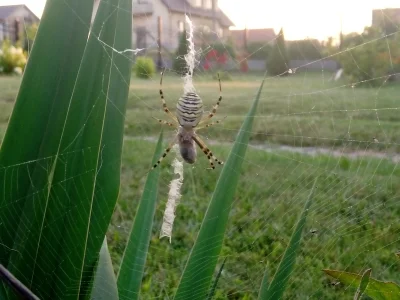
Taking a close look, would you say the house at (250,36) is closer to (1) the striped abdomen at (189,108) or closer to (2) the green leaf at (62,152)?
(1) the striped abdomen at (189,108)

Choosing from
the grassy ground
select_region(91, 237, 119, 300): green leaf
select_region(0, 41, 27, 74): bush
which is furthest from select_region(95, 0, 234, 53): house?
select_region(0, 41, 27, 74): bush

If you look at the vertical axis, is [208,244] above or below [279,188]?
above

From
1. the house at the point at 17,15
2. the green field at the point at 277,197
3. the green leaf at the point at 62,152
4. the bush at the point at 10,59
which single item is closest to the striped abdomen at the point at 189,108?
the green field at the point at 277,197

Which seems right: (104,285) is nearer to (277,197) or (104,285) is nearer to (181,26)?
(181,26)

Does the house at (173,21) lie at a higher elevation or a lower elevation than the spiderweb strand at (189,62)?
higher

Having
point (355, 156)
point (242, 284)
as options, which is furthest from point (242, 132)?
point (355, 156)

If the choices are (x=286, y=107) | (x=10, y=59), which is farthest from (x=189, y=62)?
(x=10, y=59)

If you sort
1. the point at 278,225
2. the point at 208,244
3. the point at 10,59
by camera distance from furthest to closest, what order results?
1. the point at 10,59
2. the point at 278,225
3. the point at 208,244

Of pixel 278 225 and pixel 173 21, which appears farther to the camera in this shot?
pixel 278 225
